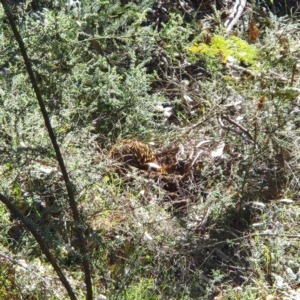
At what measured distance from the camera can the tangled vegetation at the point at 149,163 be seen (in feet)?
10.3

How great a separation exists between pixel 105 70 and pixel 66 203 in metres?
1.82

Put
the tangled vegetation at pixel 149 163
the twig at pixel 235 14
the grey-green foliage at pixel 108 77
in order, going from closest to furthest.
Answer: the tangled vegetation at pixel 149 163 → the grey-green foliage at pixel 108 77 → the twig at pixel 235 14

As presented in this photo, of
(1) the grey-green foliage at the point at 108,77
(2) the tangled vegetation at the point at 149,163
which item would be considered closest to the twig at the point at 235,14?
(2) the tangled vegetation at the point at 149,163

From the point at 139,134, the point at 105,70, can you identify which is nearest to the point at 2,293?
the point at 139,134

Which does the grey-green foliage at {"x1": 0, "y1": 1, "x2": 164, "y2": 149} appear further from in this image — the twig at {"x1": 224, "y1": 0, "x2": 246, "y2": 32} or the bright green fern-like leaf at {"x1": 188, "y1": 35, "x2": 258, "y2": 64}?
the twig at {"x1": 224, "y1": 0, "x2": 246, "y2": 32}

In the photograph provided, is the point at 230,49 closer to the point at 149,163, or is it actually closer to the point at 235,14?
the point at 149,163

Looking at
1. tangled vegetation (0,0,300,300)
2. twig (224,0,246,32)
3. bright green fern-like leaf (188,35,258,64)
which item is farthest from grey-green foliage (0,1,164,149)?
twig (224,0,246,32)

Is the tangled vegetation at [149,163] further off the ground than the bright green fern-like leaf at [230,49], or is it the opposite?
the bright green fern-like leaf at [230,49]

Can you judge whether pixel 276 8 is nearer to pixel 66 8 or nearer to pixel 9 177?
pixel 66 8

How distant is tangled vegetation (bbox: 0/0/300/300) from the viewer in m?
3.15

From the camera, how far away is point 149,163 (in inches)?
170

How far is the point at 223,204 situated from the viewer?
3826mm

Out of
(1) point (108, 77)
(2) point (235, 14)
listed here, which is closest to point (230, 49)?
(1) point (108, 77)

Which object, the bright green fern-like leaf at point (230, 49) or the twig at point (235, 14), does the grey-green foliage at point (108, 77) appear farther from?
the twig at point (235, 14)
